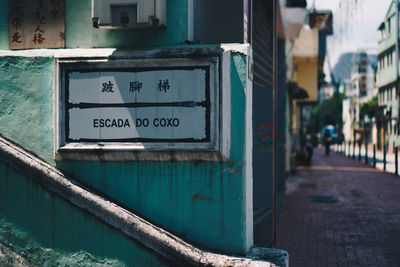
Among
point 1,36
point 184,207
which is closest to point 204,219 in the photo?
point 184,207

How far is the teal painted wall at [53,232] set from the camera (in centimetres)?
467

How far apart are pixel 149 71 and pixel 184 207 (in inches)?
57.9

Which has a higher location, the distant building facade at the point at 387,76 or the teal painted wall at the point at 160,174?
the distant building facade at the point at 387,76

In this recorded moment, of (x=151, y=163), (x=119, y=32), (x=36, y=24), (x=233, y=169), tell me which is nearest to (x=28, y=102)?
(x=36, y=24)

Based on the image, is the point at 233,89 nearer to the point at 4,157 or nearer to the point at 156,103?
the point at 156,103

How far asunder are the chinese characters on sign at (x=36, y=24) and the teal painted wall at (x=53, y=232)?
146 cm

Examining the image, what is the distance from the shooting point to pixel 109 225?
184 inches

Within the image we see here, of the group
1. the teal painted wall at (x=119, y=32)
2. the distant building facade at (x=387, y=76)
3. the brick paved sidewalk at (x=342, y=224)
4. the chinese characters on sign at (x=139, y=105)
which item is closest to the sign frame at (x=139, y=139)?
the chinese characters on sign at (x=139, y=105)

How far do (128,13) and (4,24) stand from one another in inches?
66.8

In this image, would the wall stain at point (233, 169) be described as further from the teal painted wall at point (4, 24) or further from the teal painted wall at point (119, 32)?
the teal painted wall at point (4, 24)

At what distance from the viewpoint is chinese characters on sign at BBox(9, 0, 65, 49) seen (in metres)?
5.31

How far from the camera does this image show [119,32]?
515 cm

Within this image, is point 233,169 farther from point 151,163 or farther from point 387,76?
point 387,76

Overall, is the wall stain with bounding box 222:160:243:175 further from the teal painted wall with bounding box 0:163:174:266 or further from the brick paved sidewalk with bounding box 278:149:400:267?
the brick paved sidewalk with bounding box 278:149:400:267
